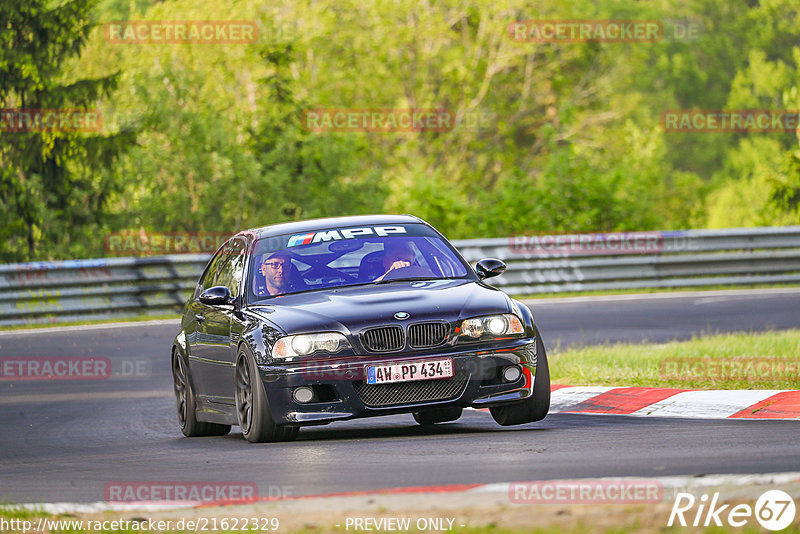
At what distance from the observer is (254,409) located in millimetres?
9141

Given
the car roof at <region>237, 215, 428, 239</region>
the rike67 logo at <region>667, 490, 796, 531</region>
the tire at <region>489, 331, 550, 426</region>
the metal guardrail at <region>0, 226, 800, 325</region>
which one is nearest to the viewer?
the rike67 logo at <region>667, 490, 796, 531</region>

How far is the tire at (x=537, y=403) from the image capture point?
366 inches

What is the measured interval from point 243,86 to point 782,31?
44665 mm

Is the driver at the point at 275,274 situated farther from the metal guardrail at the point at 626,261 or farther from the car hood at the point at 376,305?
the metal guardrail at the point at 626,261

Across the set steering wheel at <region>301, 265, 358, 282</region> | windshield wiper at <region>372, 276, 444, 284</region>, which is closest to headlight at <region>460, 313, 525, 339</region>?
windshield wiper at <region>372, 276, 444, 284</region>

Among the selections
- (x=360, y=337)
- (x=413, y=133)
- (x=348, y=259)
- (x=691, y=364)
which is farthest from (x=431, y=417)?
(x=413, y=133)

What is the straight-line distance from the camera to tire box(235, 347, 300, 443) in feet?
29.6

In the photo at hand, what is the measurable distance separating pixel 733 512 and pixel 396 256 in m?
5.04

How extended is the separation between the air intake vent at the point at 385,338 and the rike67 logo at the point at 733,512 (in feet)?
11.4

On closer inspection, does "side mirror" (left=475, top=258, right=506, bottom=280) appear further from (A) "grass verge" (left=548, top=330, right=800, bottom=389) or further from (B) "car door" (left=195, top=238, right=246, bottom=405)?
(A) "grass verge" (left=548, top=330, right=800, bottom=389)

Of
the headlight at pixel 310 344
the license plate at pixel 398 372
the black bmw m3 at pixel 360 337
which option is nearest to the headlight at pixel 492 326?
the black bmw m3 at pixel 360 337

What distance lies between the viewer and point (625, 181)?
2975 centimetres

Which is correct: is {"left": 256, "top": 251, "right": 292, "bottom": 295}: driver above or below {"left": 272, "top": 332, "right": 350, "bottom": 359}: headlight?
Answer: above

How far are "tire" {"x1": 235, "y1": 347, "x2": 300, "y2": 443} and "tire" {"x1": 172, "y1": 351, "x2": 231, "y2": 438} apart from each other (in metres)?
1.24
